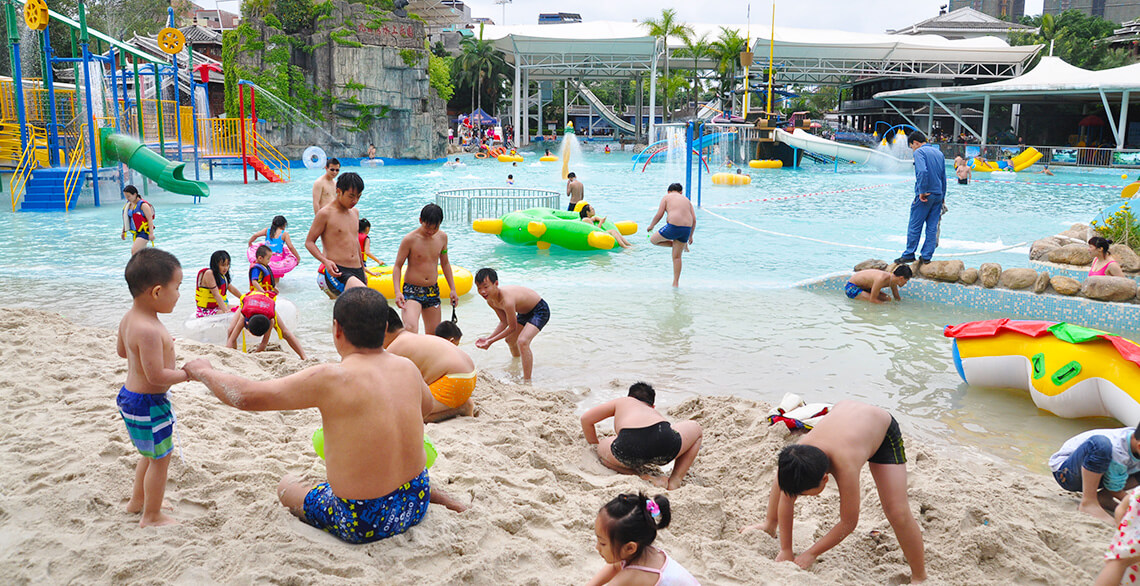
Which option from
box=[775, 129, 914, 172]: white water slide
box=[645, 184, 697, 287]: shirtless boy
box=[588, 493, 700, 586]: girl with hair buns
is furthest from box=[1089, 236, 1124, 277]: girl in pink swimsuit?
box=[775, 129, 914, 172]: white water slide

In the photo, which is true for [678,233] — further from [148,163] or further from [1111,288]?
[148,163]

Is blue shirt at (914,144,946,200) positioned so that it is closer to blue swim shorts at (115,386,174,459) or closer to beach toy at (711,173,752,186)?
blue swim shorts at (115,386,174,459)

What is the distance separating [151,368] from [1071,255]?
10.2 meters

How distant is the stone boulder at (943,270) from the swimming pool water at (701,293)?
48cm

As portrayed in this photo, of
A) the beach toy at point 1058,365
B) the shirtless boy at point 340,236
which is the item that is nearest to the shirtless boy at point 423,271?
the shirtless boy at point 340,236

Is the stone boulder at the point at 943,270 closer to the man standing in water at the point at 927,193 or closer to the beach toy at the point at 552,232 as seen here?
the man standing in water at the point at 927,193

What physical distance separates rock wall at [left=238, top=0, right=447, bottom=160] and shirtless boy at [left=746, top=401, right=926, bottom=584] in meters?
33.4

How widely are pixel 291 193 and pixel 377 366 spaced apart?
845 inches

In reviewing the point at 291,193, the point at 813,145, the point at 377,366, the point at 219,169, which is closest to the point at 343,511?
the point at 377,366

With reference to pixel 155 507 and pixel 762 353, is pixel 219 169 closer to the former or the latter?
pixel 762 353

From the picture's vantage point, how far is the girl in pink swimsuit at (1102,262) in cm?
869

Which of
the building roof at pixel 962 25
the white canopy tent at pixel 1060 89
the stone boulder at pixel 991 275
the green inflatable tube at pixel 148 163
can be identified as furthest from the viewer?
the building roof at pixel 962 25

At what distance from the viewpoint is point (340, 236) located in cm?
693

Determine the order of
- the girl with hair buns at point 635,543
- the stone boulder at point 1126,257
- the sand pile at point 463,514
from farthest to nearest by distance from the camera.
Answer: the stone boulder at point 1126,257, the sand pile at point 463,514, the girl with hair buns at point 635,543
